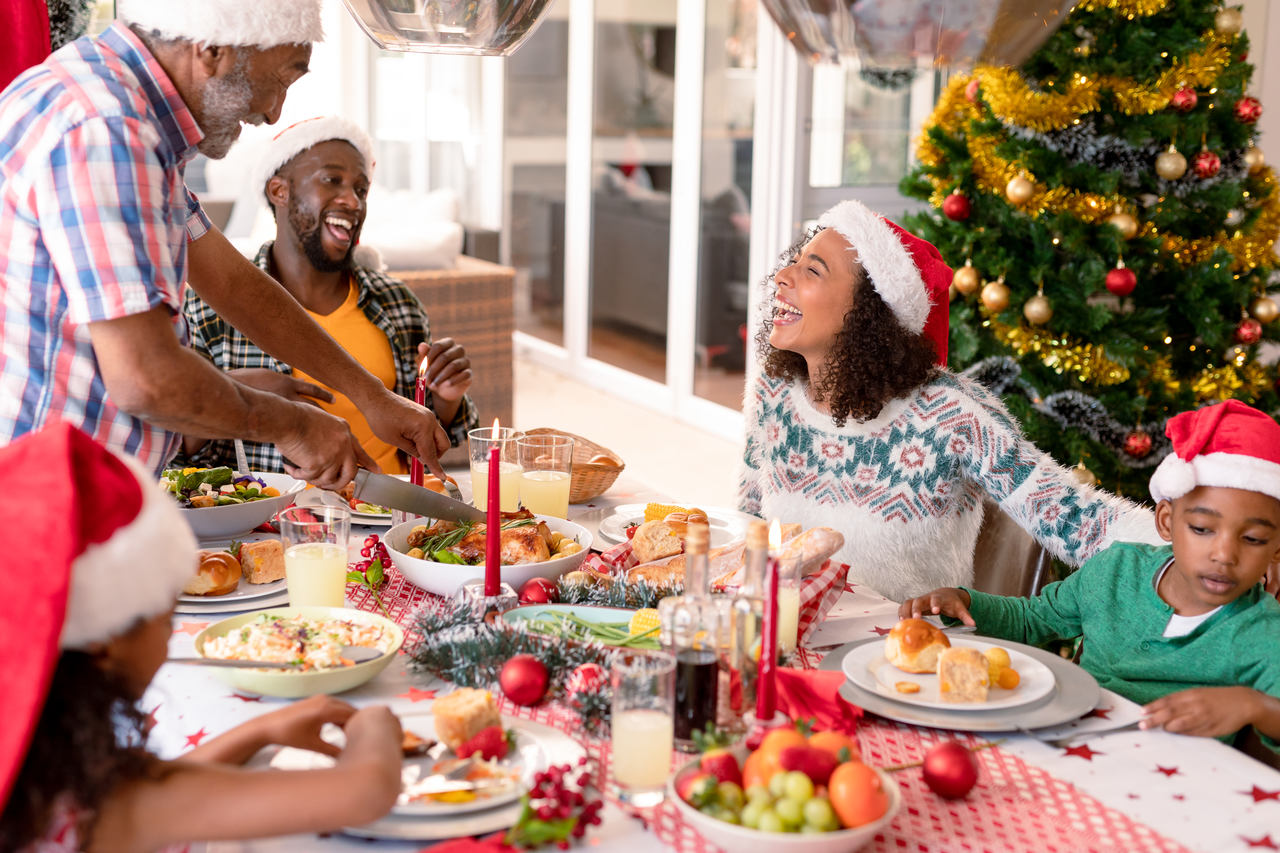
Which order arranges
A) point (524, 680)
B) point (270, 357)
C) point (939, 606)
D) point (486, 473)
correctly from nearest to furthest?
1. point (524, 680)
2. point (939, 606)
3. point (486, 473)
4. point (270, 357)

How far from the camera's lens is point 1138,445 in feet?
10.7

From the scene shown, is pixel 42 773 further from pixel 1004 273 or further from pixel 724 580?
pixel 1004 273

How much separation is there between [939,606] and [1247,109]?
2224 mm

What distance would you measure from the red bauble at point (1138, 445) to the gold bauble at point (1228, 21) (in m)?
1.06

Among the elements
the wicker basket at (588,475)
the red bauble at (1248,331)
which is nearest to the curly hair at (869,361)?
the wicker basket at (588,475)

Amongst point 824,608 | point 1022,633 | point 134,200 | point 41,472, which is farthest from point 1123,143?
point 41,472

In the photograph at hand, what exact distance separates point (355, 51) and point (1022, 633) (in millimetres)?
8826

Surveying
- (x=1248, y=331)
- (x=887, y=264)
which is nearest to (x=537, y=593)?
(x=887, y=264)

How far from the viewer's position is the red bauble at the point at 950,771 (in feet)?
3.64

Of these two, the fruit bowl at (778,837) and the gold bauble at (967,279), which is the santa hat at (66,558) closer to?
the fruit bowl at (778,837)

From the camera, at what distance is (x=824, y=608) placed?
158 cm

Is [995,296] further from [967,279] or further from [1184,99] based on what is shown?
[1184,99]

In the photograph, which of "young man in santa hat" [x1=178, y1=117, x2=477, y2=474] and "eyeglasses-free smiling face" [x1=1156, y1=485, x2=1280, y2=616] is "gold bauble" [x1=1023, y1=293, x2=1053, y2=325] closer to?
"young man in santa hat" [x1=178, y1=117, x2=477, y2=474]

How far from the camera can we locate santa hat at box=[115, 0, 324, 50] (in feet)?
5.07
